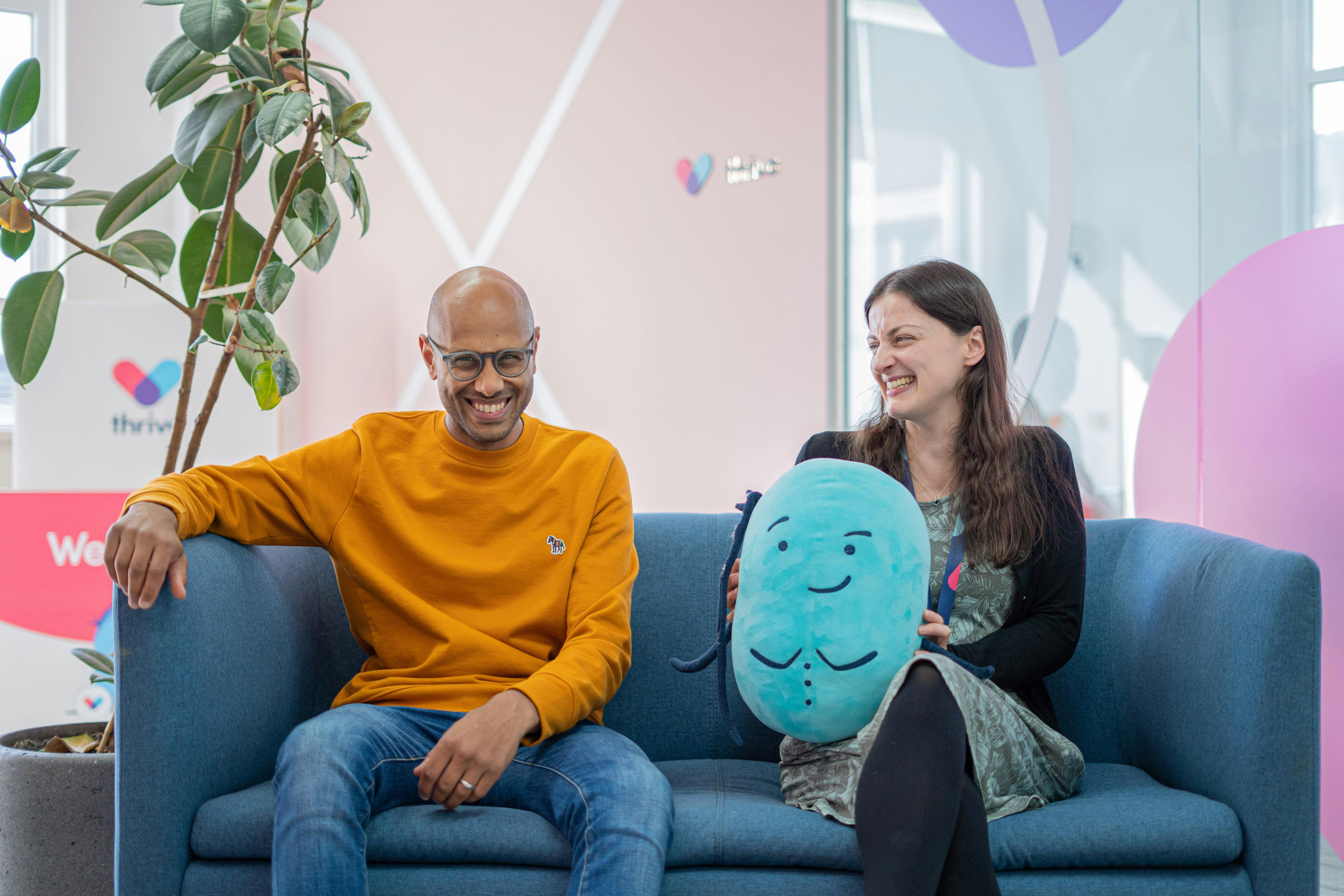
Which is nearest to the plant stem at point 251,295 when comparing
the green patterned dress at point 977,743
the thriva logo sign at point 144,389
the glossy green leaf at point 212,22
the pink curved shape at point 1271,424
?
the glossy green leaf at point 212,22

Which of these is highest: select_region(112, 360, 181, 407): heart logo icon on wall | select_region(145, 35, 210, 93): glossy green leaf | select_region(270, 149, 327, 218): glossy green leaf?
select_region(145, 35, 210, 93): glossy green leaf

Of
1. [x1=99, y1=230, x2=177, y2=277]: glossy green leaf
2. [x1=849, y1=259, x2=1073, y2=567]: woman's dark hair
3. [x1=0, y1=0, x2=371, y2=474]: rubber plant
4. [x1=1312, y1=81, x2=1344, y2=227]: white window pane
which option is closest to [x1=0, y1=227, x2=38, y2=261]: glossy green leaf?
[x1=0, y1=0, x2=371, y2=474]: rubber plant

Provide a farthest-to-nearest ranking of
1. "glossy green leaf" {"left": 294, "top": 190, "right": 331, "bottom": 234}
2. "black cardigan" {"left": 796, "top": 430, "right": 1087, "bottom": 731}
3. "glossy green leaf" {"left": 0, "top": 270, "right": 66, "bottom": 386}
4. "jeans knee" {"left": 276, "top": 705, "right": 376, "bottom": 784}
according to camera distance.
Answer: "glossy green leaf" {"left": 294, "top": 190, "right": 331, "bottom": 234}
"glossy green leaf" {"left": 0, "top": 270, "right": 66, "bottom": 386}
"black cardigan" {"left": 796, "top": 430, "right": 1087, "bottom": 731}
"jeans knee" {"left": 276, "top": 705, "right": 376, "bottom": 784}

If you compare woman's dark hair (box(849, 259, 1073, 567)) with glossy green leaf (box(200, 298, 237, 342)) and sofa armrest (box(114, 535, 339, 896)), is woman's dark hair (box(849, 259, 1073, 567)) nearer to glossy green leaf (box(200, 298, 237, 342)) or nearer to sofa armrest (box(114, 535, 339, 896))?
sofa armrest (box(114, 535, 339, 896))

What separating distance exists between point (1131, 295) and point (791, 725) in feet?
5.42

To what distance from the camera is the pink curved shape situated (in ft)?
6.31

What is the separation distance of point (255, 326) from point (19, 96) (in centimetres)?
55

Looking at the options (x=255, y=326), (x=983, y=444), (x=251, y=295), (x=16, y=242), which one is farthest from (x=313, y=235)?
(x=983, y=444)

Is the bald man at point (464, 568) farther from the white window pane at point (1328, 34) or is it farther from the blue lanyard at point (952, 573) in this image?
the white window pane at point (1328, 34)

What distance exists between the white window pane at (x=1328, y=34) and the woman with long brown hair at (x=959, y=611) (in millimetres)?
1062

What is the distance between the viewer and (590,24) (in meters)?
3.00

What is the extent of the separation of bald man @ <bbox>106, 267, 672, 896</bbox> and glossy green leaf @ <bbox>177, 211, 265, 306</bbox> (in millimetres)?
639

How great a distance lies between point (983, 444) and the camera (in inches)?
62.6

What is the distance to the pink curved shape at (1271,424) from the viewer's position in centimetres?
192
